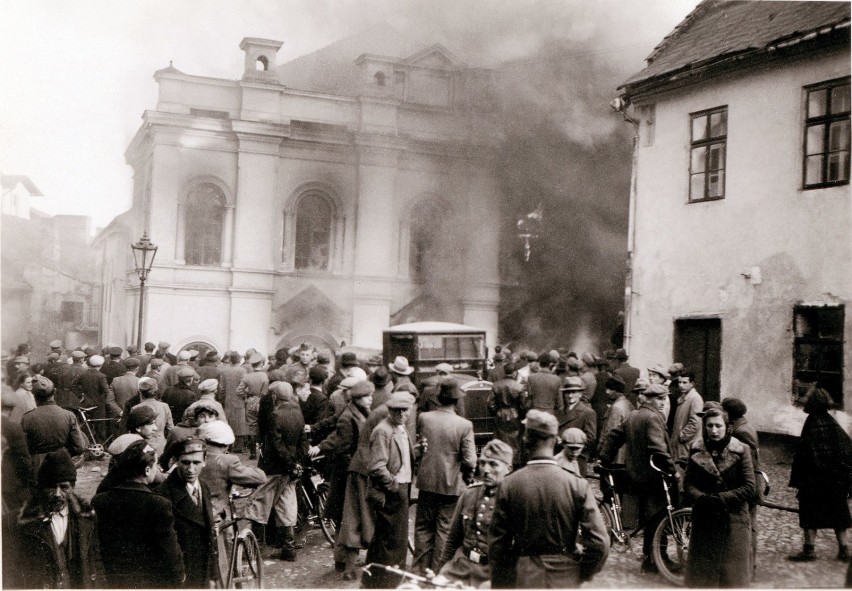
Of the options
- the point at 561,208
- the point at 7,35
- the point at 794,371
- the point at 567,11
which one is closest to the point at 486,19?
the point at 567,11

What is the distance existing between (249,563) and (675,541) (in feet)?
11.2

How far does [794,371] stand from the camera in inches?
383

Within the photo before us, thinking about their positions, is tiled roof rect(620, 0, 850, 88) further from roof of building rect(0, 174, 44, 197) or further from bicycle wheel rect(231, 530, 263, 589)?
bicycle wheel rect(231, 530, 263, 589)

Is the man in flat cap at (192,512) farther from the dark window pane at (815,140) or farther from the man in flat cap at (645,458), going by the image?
the dark window pane at (815,140)

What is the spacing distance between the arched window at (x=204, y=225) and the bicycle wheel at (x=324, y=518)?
8.30 meters

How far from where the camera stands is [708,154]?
11.2 metres

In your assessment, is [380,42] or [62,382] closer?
[380,42]

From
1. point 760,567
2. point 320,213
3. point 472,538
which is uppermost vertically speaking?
point 320,213

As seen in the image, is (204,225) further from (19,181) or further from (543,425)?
(543,425)

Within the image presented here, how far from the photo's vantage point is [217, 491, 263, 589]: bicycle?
562 cm

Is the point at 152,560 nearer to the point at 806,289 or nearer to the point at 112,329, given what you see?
the point at 806,289

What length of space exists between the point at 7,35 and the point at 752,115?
8906 mm

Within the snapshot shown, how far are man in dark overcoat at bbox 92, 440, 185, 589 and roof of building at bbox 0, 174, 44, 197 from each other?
3.41m

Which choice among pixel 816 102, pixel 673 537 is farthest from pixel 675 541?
pixel 816 102
